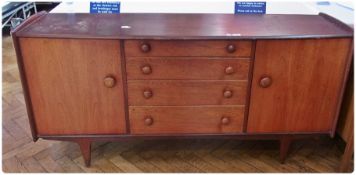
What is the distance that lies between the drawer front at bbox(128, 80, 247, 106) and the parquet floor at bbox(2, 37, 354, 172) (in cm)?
33

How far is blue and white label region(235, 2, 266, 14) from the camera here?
1395mm

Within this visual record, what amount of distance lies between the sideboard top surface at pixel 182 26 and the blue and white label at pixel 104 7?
6 centimetres

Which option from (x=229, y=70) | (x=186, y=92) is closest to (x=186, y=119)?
(x=186, y=92)

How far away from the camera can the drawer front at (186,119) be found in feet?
4.02

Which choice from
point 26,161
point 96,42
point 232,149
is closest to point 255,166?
point 232,149

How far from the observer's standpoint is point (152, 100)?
47.2 inches

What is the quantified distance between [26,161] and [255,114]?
965 mm

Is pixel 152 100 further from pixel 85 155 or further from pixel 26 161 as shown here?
pixel 26 161

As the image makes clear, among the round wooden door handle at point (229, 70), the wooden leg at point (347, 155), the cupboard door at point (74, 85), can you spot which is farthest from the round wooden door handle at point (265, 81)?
the cupboard door at point (74, 85)

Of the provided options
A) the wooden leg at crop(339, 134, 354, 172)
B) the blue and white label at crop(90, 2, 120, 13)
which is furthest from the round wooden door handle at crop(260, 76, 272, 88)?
the blue and white label at crop(90, 2, 120, 13)

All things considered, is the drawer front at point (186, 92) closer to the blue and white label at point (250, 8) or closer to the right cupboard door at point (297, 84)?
the right cupboard door at point (297, 84)

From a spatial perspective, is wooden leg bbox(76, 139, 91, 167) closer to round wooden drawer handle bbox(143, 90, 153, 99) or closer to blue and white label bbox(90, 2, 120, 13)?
round wooden drawer handle bbox(143, 90, 153, 99)

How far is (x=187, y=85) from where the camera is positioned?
3.82ft

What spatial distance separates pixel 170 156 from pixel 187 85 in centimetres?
42
